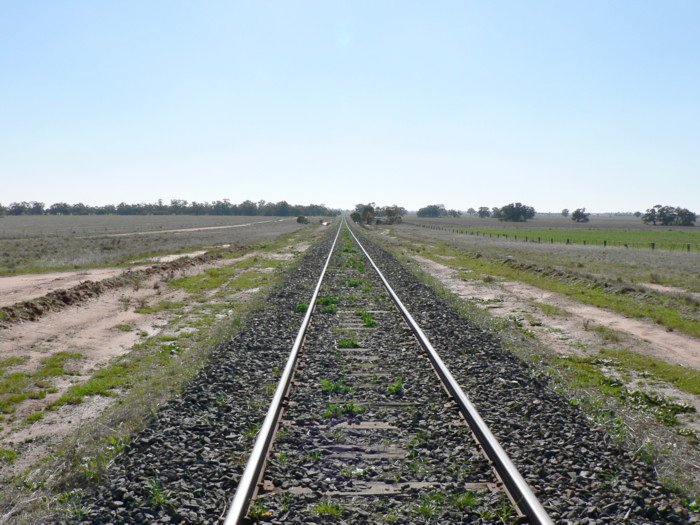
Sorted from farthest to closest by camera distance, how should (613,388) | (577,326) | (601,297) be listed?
(601,297) < (577,326) < (613,388)

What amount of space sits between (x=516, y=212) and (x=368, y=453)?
164552 mm

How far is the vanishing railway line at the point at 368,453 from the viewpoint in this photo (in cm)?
436

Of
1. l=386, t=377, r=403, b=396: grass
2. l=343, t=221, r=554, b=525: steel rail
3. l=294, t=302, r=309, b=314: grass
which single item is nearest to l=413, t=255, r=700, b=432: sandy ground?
l=343, t=221, r=554, b=525: steel rail

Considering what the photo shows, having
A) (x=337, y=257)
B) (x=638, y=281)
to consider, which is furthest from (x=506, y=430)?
(x=337, y=257)

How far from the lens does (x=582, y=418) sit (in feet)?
20.9

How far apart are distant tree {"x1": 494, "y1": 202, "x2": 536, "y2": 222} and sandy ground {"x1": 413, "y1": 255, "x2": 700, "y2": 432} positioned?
14748 cm

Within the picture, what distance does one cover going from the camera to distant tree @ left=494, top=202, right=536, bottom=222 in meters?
161

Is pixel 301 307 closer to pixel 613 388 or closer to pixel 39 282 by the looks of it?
pixel 613 388

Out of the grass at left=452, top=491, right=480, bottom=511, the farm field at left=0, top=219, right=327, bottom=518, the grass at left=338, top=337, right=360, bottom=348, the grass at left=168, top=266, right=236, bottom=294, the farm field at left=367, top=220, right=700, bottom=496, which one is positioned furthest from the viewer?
the grass at left=168, top=266, right=236, bottom=294

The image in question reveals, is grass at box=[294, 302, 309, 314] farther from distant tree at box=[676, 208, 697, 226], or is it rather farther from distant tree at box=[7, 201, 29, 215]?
distant tree at box=[7, 201, 29, 215]

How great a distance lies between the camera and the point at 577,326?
1307cm

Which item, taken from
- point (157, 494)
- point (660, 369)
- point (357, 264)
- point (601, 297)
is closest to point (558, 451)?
point (157, 494)

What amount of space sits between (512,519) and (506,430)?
1.87 meters

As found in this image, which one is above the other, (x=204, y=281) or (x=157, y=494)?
(x=157, y=494)
